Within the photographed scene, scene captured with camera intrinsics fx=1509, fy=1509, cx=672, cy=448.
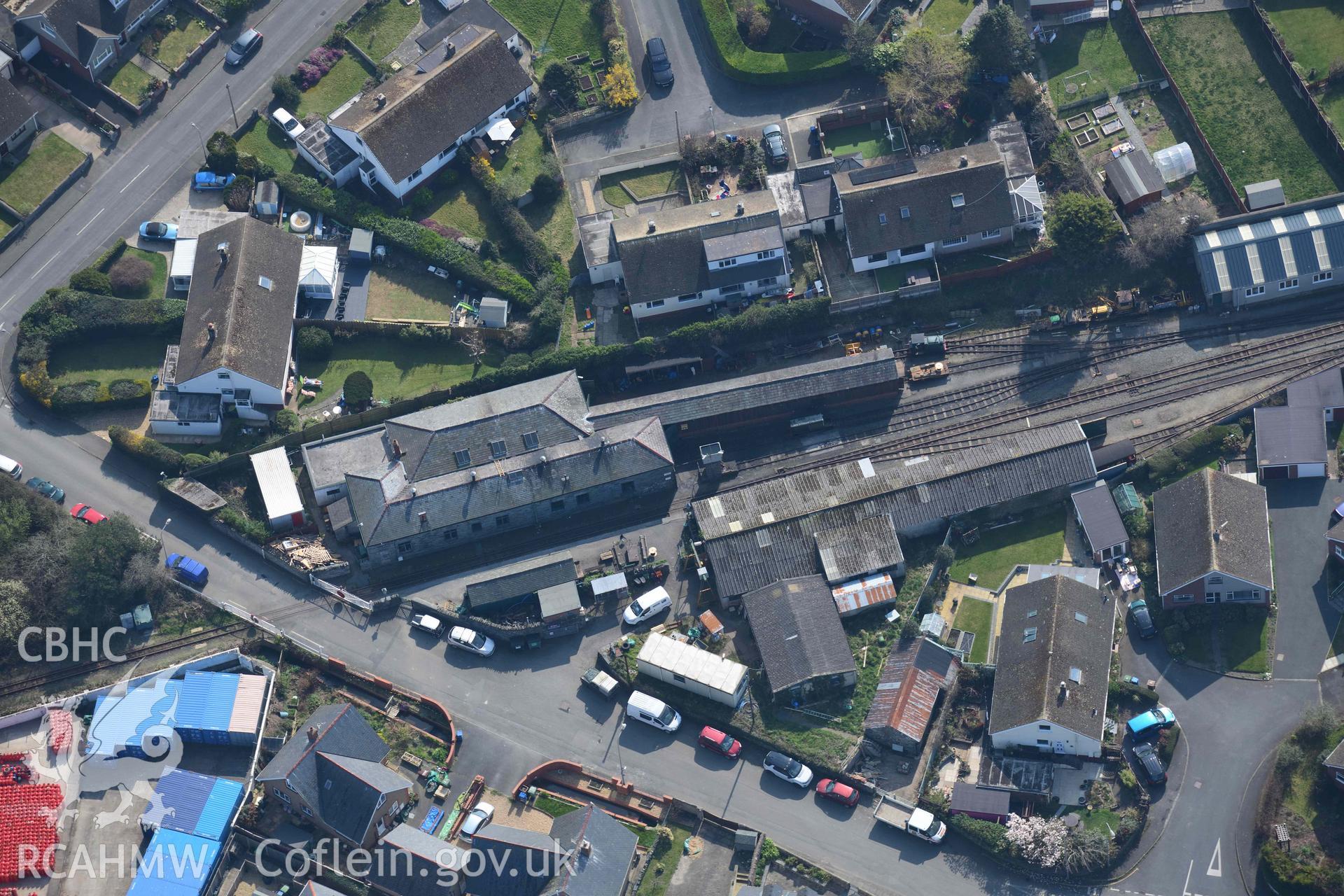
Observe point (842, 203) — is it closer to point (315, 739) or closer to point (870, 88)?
point (870, 88)

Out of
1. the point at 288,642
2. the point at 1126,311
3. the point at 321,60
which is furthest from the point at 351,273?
the point at 1126,311

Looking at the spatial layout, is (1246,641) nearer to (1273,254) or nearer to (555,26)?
(1273,254)

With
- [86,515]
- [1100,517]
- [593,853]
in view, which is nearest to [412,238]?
[86,515]

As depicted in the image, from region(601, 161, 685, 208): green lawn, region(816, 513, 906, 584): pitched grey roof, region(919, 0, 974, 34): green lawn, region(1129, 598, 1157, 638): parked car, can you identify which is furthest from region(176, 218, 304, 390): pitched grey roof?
region(1129, 598, 1157, 638): parked car

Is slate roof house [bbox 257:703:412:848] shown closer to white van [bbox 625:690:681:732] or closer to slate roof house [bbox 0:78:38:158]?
white van [bbox 625:690:681:732]

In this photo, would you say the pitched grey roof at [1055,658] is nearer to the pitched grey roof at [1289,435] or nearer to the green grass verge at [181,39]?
the pitched grey roof at [1289,435]
